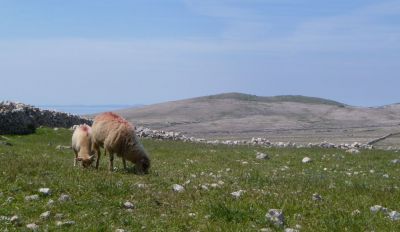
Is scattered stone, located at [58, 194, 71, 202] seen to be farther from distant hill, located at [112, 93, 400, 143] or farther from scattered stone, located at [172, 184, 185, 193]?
distant hill, located at [112, 93, 400, 143]

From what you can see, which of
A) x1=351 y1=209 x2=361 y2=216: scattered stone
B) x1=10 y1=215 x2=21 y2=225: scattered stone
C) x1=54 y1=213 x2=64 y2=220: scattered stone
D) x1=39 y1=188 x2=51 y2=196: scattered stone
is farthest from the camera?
x1=39 y1=188 x2=51 y2=196: scattered stone

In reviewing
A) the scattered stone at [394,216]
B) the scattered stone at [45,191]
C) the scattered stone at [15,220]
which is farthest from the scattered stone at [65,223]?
the scattered stone at [394,216]

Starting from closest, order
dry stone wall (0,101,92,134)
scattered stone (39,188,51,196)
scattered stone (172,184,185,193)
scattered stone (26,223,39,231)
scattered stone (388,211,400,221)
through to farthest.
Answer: scattered stone (26,223,39,231)
scattered stone (388,211,400,221)
scattered stone (39,188,51,196)
scattered stone (172,184,185,193)
dry stone wall (0,101,92,134)

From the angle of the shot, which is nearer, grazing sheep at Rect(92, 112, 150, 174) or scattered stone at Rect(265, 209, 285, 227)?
scattered stone at Rect(265, 209, 285, 227)

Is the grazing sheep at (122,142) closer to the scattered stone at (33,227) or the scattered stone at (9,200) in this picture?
the scattered stone at (9,200)

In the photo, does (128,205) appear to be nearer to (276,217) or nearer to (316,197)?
(276,217)

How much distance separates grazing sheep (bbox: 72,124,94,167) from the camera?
20.0m

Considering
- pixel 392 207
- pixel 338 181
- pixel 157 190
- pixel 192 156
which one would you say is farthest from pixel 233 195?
pixel 192 156

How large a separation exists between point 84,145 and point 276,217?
440 inches

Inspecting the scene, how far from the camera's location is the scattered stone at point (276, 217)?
1114 centimetres

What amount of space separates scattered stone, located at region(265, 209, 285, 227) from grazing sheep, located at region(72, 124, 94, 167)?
9.79m

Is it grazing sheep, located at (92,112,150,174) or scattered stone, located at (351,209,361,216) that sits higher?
grazing sheep, located at (92,112,150,174)

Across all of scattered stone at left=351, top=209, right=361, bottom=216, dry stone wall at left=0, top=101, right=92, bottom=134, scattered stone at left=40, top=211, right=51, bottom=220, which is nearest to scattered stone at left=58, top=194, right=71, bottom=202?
scattered stone at left=40, top=211, right=51, bottom=220

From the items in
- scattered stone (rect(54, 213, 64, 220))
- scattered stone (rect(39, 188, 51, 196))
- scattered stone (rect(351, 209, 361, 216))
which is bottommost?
scattered stone (rect(54, 213, 64, 220))
